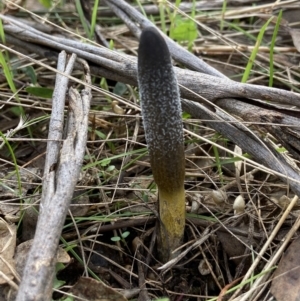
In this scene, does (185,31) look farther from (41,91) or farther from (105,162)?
(105,162)

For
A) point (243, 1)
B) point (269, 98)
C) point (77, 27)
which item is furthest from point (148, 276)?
point (243, 1)

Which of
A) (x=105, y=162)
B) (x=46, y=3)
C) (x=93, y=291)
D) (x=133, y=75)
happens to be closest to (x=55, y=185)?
(x=93, y=291)

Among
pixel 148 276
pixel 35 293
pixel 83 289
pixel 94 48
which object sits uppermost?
pixel 94 48

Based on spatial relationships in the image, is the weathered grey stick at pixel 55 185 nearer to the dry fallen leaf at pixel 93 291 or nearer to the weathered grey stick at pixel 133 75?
the weathered grey stick at pixel 133 75

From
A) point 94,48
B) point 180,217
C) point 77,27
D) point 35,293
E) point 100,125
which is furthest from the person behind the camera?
point 77,27

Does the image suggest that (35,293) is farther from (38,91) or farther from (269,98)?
(38,91)

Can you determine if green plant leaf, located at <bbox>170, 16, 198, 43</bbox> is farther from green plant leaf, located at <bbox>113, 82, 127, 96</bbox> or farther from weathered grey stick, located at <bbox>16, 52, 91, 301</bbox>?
weathered grey stick, located at <bbox>16, 52, 91, 301</bbox>
